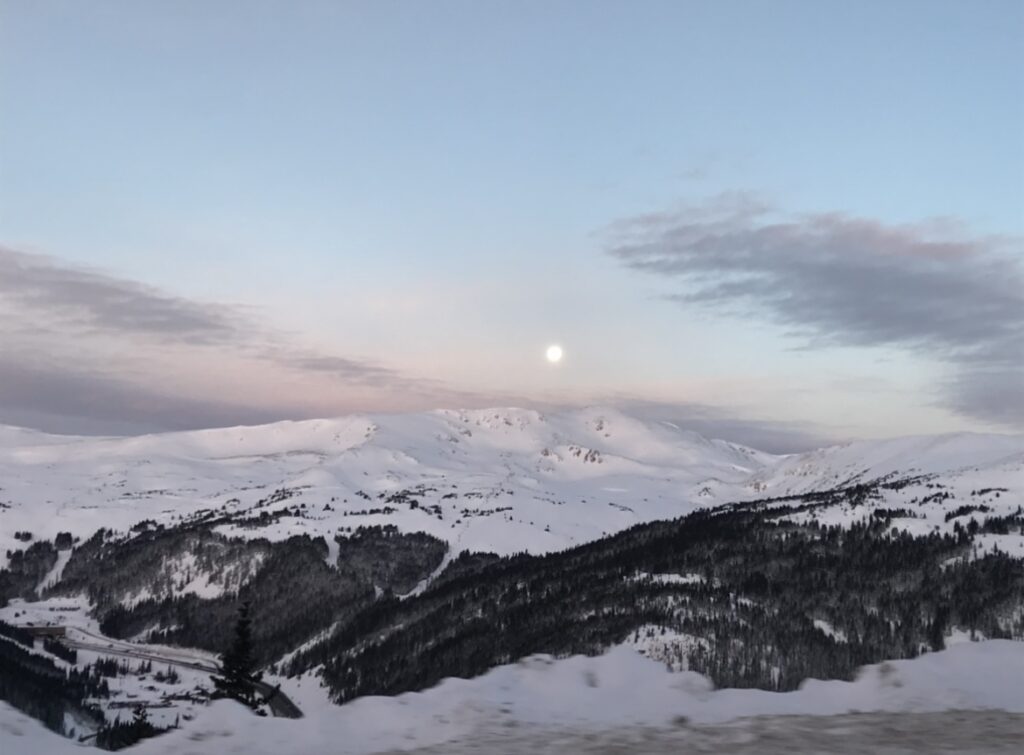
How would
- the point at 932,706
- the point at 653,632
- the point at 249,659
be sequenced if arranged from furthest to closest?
1. the point at 653,632
2. the point at 249,659
3. the point at 932,706

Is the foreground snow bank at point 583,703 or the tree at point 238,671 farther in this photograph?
the tree at point 238,671

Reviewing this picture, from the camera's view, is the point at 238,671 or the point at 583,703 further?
the point at 238,671

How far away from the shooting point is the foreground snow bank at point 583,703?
1334 centimetres

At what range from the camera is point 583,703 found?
15.7 metres

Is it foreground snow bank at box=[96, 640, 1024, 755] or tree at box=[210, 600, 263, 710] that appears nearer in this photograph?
foreground snow bank at box=[96, 640, 1024, 755]

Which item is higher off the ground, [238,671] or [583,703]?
[583,703]

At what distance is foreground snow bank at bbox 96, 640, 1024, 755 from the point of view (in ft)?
43.8

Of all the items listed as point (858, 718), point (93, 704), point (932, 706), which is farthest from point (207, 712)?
point (93, 704)

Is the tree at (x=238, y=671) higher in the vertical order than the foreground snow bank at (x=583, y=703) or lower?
lower

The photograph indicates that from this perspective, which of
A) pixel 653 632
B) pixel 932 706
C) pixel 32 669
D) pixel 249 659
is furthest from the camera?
pixel 32 669

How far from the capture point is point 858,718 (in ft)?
47.1

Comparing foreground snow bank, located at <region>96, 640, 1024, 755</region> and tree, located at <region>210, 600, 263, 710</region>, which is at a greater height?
foreground snow bank, located at <region>96, 640, 1024, 755</region>

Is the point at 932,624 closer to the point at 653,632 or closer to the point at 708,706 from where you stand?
the point at 653,632

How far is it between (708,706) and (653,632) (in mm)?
150761
